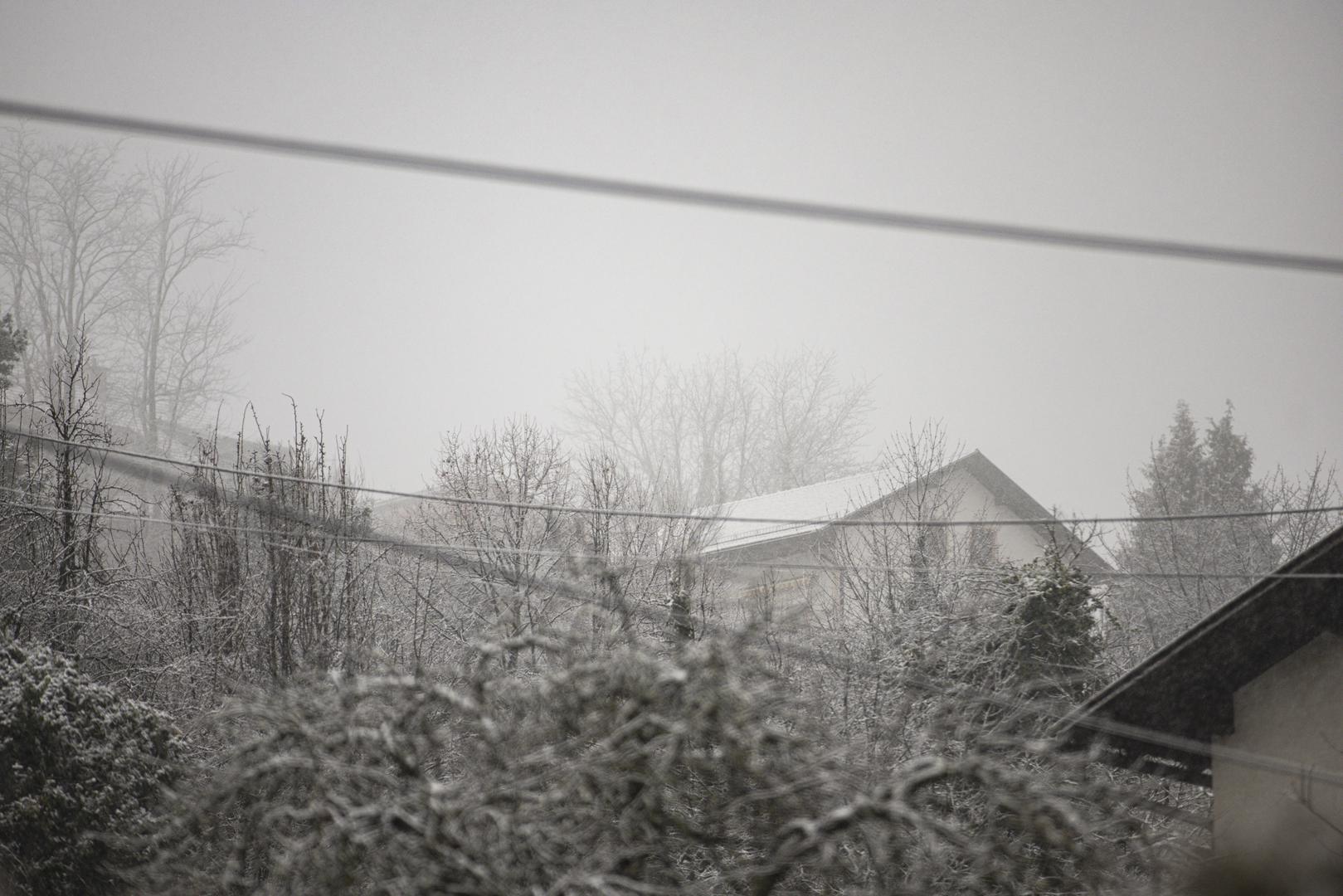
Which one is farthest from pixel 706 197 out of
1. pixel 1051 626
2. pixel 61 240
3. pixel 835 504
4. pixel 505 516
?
pixel 61 240

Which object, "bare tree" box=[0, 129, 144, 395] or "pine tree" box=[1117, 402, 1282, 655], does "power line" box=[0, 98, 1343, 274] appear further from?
"bare tree" box=[0, 129, 144, 395]

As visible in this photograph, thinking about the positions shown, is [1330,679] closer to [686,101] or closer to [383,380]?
[383,380]

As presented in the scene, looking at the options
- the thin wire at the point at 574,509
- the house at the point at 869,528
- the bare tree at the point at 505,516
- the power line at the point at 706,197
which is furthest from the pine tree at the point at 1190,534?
the bare tree at the point at 505,516

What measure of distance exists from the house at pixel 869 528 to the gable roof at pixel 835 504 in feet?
0.07

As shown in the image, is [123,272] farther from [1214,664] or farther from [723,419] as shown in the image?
[1214,664]

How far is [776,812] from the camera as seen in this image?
325 cm

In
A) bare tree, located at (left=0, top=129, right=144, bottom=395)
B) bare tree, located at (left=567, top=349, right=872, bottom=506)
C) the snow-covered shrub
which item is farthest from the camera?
bare tree, located at (left=567, top=349, right=872, bottom=506)

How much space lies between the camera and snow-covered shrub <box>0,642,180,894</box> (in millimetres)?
6586

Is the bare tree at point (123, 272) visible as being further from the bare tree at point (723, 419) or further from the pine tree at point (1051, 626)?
the pine tree at point (1051, 626)

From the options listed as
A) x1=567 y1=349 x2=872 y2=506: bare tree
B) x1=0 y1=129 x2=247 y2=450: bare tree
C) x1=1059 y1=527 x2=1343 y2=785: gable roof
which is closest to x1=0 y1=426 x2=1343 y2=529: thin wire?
x1=1059 y1=527 x2=1343 y2=785: gable roof

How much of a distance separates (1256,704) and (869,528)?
1040cm

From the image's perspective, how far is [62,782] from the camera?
22.1ft

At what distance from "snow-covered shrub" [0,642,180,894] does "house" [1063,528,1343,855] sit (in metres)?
6.14

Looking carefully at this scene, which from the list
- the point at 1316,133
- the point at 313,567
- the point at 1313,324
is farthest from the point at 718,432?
the point at 1316,133
